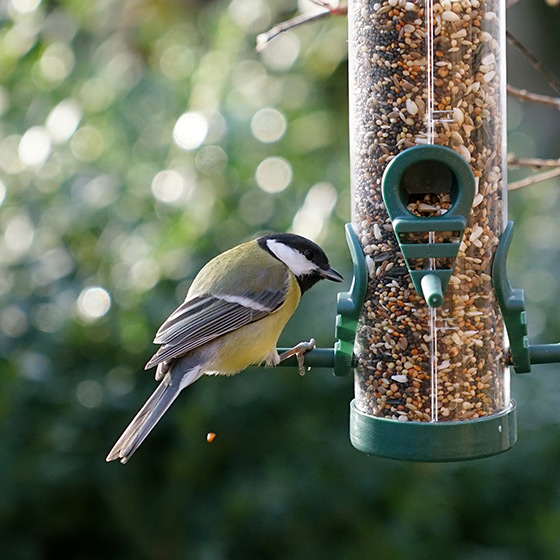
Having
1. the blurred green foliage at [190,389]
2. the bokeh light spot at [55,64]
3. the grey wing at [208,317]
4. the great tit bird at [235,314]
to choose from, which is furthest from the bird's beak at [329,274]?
the bokeh light spot at [55,64]

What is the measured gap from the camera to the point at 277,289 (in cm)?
397

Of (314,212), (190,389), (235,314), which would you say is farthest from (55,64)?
(235,314)

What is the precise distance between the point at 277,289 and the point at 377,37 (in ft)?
3.55

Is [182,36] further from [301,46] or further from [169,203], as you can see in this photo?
[169,203]

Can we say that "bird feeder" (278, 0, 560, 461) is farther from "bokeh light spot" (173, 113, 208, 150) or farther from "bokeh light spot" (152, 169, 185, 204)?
"bokeh light spot" (152, 169, 185, 204)

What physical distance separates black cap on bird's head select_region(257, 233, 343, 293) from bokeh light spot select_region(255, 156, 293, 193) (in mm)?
868

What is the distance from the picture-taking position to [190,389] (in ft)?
16.0

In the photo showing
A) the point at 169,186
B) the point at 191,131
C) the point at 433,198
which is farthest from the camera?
the point at 169,186

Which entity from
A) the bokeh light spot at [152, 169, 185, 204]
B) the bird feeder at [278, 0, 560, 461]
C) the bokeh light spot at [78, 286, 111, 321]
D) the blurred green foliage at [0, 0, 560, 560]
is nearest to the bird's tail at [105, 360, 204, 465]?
the bird feeder at [278, 0, 560, 461]

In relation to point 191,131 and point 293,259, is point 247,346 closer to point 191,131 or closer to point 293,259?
point 293,259

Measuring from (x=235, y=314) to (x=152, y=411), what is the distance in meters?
0.55

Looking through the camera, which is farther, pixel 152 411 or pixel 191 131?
pixel 191 131

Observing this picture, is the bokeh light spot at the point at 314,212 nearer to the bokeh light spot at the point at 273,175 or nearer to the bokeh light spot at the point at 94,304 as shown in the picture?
the bokeh light spot at the point at 273,175

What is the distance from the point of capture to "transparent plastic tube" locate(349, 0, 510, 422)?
335 cm
